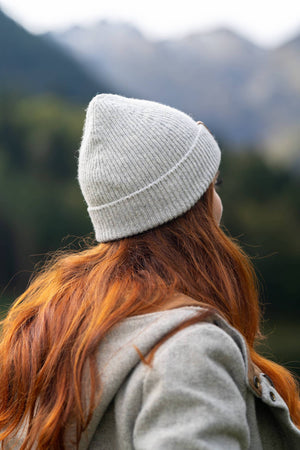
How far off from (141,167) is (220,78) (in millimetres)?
1638

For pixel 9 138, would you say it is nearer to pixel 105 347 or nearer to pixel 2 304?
pixel 2 304

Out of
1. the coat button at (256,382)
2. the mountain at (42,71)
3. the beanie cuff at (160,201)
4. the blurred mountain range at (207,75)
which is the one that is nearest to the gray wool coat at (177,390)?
the coat button at (256,382)

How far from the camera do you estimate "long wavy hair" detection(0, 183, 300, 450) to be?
2.94 feet

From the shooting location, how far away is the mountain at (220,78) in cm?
248

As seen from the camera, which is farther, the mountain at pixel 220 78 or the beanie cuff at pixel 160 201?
the mountain at pixel 220 78

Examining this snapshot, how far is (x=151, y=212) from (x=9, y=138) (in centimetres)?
179

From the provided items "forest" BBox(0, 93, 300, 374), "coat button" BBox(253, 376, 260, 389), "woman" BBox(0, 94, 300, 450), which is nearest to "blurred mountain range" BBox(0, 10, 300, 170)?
"forest" BBox(0, 93, 300, 374)

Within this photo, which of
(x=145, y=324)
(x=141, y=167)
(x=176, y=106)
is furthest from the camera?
(x=176, y=106)

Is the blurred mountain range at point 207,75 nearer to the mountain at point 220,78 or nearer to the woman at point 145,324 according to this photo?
the mountain at point 220,78

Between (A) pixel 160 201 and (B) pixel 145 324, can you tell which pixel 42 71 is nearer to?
(A) pixel 160 201

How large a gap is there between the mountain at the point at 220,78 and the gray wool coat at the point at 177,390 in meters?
1.75

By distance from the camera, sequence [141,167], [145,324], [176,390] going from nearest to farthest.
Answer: [176,390] < [145,324] < [141,167]

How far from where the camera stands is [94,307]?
96 centimetres

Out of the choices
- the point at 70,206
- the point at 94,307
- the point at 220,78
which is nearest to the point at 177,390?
the point at 94,307
